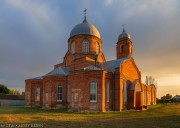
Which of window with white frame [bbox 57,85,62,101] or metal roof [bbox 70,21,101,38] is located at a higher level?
metal roof [bbox 70,21,101,38]

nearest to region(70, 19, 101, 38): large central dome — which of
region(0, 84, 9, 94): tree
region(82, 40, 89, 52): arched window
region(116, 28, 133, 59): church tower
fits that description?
region(82, 40, 89, 52): arched window

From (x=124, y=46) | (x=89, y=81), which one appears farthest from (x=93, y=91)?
(x=124, y=46)

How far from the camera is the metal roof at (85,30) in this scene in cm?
3278

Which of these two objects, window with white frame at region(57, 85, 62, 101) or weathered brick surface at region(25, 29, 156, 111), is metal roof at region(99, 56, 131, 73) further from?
window with white frame at region(57, 85, 62, 101)

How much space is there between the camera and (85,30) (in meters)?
32.8

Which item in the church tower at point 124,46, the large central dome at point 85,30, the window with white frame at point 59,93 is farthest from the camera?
the church tower at point 124,46

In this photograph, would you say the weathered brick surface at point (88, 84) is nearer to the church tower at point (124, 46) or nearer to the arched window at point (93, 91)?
the church tower at point (124, 46)

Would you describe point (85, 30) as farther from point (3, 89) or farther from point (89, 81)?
point (3, 89)

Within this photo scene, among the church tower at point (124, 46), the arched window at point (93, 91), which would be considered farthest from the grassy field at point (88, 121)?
the church tower at point (124, 46)

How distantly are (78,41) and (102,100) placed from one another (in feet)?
38.8

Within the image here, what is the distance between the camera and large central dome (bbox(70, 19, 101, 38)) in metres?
32.8

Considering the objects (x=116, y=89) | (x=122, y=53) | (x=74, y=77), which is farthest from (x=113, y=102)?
(x=122, y=53)

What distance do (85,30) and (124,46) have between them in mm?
7128

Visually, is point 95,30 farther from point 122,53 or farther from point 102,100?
point 102,100
